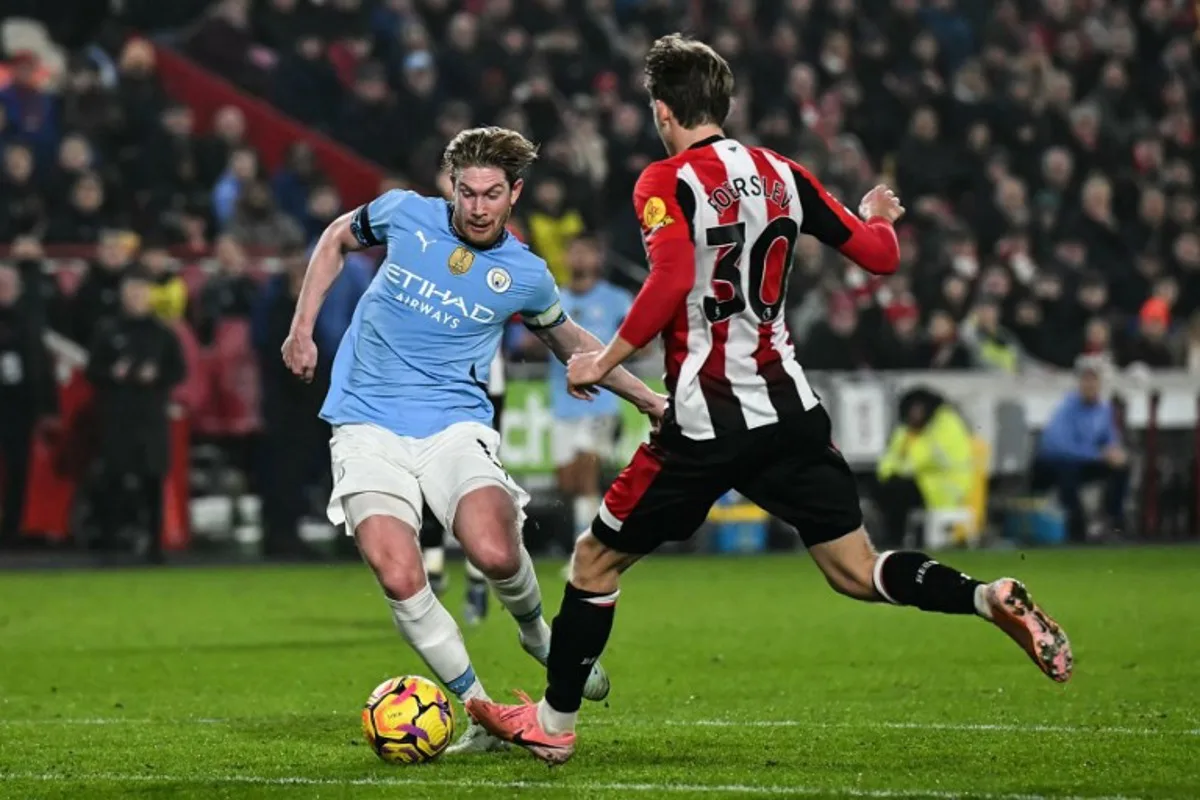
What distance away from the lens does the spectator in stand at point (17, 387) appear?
1742cm

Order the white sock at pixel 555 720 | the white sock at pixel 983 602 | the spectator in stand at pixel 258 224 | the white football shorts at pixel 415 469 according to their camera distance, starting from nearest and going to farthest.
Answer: the white sock at pixel 983 602, the white sock at pixel 555 720, the white football shorts at pixel 415 469, the spectator in stand at pixel 258 224

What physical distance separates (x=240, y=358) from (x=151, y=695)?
8.52 meters

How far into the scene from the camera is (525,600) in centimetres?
801

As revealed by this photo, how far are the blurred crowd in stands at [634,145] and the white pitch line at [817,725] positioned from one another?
28.4 ft

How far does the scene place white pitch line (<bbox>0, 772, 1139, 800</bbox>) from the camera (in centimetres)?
629

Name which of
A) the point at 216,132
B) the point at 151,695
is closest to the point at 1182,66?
the point at 216,132

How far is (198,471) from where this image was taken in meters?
18.2

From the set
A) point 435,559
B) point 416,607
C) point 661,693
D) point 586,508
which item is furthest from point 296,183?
point 416,607

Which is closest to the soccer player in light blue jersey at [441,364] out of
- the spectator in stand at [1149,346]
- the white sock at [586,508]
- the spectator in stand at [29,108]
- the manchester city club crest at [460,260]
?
the manchester city club crest at [460,260]

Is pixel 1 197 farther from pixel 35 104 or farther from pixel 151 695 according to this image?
pixel 151 695

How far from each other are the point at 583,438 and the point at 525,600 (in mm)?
8084

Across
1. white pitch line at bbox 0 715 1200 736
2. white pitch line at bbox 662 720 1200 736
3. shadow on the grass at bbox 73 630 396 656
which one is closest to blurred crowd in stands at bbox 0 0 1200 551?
shadow on the grass at bbox 73 630 396 656

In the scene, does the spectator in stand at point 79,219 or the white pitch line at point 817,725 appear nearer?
the white pitch line at point 817,725

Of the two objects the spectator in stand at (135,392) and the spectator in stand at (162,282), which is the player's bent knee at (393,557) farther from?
the spectator in stand at (162,282)
